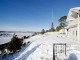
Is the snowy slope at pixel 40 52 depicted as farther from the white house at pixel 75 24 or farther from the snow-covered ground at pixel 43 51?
the white house at pixel 75 24

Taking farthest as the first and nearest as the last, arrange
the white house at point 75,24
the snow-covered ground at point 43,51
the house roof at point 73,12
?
1. the house roof at point 73,12
2. the white house at point 75,24
3. the snow-covered ground at point 43,51

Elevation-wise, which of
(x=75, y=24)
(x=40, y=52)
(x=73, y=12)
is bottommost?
(x=40, y=52)

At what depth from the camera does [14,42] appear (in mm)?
21656

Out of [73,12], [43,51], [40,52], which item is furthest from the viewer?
[73,12]

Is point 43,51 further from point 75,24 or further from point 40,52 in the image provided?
point 75,24

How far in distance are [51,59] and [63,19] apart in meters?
49.9

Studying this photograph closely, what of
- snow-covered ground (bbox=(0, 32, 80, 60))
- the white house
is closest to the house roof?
the white house

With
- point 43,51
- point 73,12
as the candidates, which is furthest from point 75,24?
point 43,51

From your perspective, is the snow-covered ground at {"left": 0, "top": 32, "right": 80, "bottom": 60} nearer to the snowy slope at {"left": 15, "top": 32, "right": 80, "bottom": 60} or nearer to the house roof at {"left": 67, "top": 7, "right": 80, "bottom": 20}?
the snowy slope at {"left": 15, "top": 32, "right": 80, "bottom": 60}

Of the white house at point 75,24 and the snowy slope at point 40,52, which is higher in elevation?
the white house at point 75,24

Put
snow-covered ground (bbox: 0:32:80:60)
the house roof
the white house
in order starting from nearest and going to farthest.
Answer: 1. snow-covered ground (bbox: 0:32:80:60)
2. the white house
3. the house roof

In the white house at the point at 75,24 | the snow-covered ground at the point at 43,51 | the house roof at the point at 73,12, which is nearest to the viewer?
A: the snow-covered ground at the point at 43,51

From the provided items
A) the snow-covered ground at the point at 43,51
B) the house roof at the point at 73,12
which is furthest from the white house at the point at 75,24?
the snow-covered ground at the point at 43,51

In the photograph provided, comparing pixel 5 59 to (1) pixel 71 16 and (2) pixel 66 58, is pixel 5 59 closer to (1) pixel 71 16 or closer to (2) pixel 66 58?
(2) pixel 66 58
